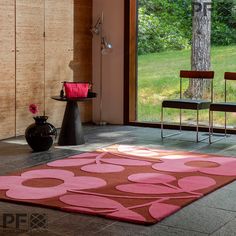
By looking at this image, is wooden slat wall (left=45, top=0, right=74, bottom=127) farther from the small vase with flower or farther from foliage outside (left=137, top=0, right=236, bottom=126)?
the small vase with flower

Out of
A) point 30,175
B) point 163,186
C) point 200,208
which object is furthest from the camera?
point 30,175

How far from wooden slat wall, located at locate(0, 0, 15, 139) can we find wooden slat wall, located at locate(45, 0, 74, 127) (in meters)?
0.63

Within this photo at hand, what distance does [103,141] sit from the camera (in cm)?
672

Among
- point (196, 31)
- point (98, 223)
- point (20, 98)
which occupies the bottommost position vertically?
point (98, 223)

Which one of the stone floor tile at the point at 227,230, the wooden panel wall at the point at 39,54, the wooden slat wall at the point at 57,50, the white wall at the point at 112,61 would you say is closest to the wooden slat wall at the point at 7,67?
the wooden panel wall at the point at 39,54

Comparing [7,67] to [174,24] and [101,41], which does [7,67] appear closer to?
[101,41]

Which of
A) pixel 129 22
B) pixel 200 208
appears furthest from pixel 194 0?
pixel 200 208

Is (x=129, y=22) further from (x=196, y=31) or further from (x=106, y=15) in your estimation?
(x=196, y=31)

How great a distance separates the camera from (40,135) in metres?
5.98

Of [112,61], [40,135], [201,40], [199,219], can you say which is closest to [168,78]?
[201,40]

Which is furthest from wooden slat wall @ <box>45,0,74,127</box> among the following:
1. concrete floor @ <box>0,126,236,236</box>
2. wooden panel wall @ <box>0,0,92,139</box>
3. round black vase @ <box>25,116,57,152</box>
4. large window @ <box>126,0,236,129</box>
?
concrete floor @ <box>0,126,236,236</box>

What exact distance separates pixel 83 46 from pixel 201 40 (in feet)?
5.44

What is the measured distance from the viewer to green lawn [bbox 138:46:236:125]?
24.3ft

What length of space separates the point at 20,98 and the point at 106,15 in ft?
6.24
